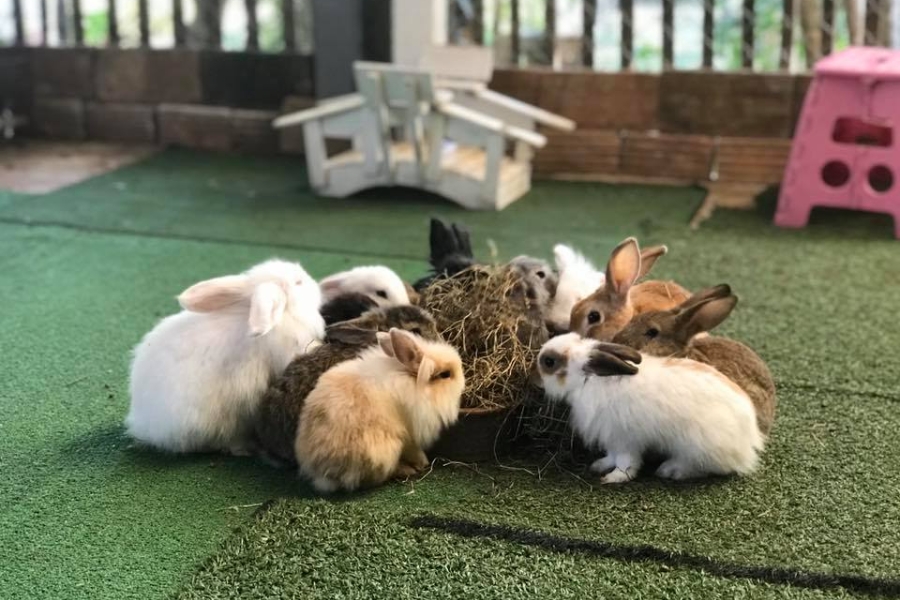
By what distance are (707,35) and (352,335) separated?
3686mm

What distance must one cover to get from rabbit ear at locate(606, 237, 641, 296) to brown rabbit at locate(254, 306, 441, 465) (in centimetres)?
45

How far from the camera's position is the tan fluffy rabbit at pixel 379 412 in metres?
2.25

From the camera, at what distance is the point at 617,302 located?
2607 millimetres

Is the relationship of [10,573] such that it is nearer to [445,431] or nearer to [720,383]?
[445,431]

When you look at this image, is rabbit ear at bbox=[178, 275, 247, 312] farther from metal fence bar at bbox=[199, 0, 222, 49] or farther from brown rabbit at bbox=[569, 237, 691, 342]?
metal fence bar at bbox=[199, 0, 222, 49]

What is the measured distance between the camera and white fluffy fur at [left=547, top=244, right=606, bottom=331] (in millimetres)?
2855

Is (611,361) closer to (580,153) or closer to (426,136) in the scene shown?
(426,136)

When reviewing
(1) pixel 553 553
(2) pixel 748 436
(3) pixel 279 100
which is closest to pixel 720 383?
(2) pixel 748 436

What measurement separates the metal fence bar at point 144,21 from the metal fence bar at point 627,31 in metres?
2.87

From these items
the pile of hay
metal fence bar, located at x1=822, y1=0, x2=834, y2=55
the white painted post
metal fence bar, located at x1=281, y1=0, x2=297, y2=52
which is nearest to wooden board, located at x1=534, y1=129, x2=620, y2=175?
the white painted post

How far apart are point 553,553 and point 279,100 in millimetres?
4550

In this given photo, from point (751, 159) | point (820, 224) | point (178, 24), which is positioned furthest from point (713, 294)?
point (178, 24)

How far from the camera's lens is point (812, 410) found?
2.75m

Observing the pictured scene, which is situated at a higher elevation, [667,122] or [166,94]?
[166,94]
